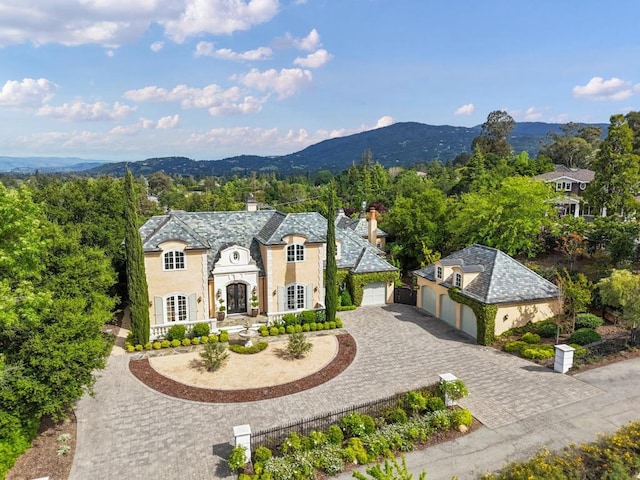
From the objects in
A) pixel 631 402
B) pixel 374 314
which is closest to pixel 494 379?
pixel 631 402

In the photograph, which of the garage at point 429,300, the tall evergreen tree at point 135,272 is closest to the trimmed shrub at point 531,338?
the garage at point 429,300

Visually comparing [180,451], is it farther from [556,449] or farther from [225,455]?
[556,449]

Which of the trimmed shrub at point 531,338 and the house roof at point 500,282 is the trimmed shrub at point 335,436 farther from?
the trimmed shrub at point 531,338

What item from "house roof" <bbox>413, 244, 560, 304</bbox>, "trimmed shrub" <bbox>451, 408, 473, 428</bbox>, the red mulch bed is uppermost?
"house roof" <bbox>413, 244, 560, 304</bbox>

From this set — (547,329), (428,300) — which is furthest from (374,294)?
(547,329)

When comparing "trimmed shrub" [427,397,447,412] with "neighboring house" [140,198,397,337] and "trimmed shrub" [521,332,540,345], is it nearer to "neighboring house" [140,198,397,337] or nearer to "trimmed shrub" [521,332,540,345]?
"trimmed shrub" [521,332,540,345]

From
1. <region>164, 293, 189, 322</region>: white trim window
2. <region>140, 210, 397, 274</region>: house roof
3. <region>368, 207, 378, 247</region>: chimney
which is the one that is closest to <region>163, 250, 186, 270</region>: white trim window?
<region>140, 210, 397, 274</region>: house roof

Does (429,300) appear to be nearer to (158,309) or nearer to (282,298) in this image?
(282,298)
